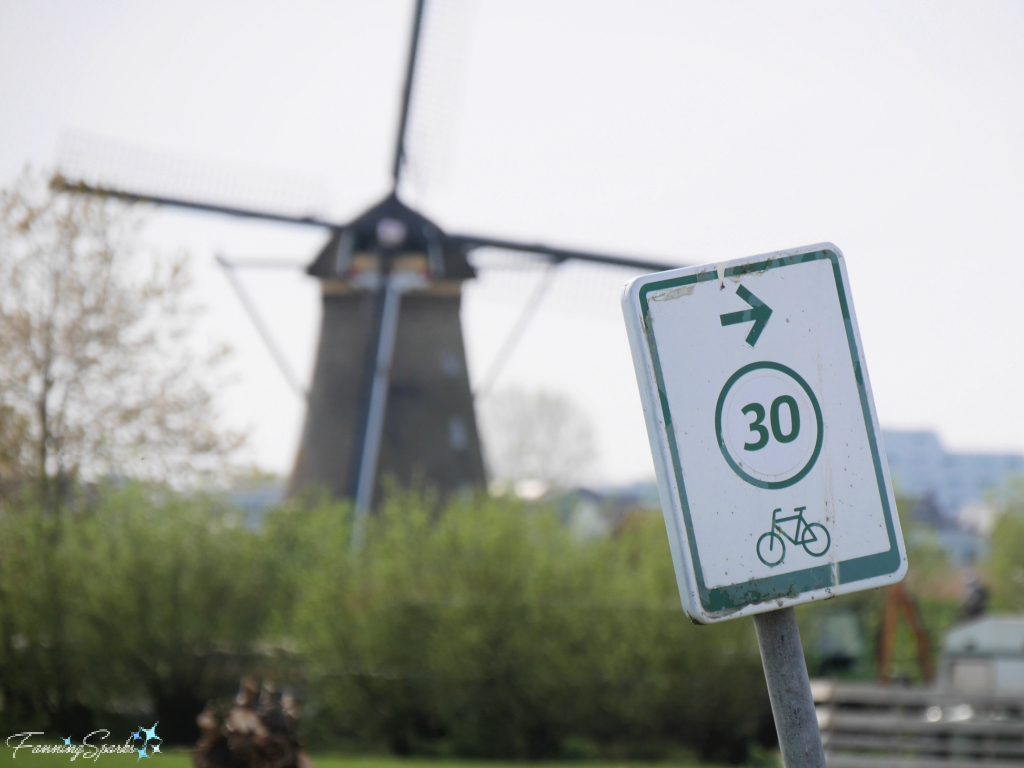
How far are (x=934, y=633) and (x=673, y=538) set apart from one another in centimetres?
1679

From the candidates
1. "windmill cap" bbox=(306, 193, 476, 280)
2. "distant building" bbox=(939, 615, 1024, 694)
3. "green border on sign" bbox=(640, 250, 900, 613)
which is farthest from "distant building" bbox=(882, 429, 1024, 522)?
"green border on sign" bbox=(640, 250, 900, 613)

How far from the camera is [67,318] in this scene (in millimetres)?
12242

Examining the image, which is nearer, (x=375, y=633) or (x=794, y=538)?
(x=794, y=538)

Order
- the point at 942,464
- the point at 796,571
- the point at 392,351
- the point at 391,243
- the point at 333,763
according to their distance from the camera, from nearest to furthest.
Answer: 1. the point at 796,571
2. the point at 333,763
3. the point at 392,351
4. the point at 391,243
5. the point at 942,464

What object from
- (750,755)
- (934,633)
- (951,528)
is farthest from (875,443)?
(951,528)

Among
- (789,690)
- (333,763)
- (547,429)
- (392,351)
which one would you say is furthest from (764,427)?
(547,429)

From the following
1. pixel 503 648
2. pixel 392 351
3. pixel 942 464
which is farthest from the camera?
pixel 942 464

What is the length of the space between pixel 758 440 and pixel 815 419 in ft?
0.27

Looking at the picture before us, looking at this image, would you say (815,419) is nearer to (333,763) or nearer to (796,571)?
(796,571)

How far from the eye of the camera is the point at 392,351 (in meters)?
17.1

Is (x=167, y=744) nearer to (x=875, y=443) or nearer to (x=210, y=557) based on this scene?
(x=210, y=557)

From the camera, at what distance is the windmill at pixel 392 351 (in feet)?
54.5

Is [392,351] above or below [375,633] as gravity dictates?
above

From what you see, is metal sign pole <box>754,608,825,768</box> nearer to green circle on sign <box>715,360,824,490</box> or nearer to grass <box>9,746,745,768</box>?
green circle on sign <box>715,360,824,490</box>
